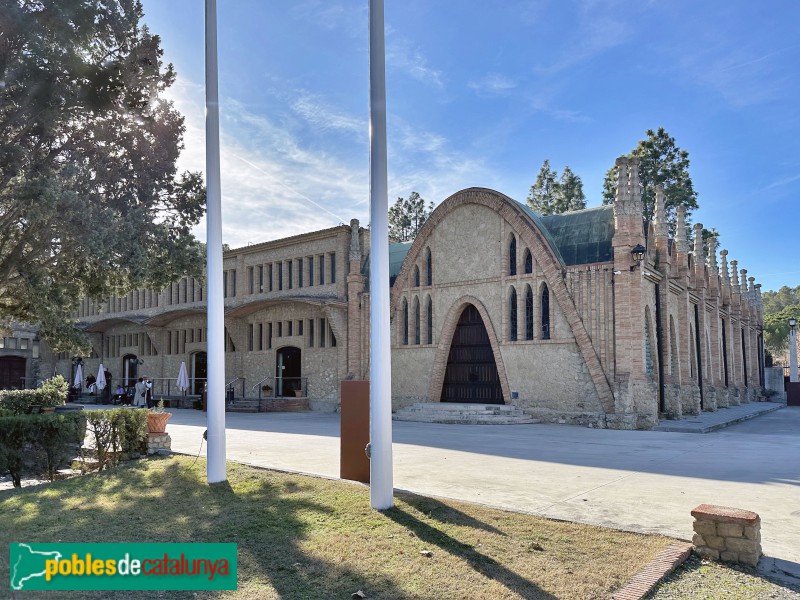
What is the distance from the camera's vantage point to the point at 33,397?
69.4ft

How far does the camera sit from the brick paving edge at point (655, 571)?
4836mm

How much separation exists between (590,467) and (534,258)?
12605 millimetres

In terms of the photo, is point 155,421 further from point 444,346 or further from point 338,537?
point 444,346

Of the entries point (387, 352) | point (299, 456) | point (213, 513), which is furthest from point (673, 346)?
point (213, 513)

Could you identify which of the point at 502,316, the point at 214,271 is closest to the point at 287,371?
the point at 502,316

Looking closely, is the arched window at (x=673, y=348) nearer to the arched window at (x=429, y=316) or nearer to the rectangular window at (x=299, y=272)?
the arched window at (x=429, y=316)

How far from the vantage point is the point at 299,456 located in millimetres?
12898

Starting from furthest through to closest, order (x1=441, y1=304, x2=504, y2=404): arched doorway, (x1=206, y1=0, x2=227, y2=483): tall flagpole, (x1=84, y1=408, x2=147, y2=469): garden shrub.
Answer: (x1=441, y1=304, x2=504, y2=404): arched doorway < (x1=84, y1=408, x2=147, y2=469): garden shrub < (x1=206, y1=0, x2=227, y2=483): tall flagpole

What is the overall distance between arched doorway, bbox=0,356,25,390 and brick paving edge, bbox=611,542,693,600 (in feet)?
151

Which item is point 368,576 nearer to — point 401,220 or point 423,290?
point 423,290

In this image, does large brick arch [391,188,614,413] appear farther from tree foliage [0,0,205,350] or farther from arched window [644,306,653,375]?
tree foliage [0,0,205,350]

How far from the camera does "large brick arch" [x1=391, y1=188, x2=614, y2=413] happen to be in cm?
2066

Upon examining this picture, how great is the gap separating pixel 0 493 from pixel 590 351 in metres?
17.2

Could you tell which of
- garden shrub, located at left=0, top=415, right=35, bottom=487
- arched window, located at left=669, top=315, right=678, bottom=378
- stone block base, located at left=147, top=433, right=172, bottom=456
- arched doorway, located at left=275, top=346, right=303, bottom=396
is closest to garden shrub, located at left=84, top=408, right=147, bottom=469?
stone block base, located at left=147, top=433, right=172, bottom=456
